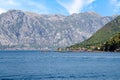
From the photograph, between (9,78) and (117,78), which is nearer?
(117,78)

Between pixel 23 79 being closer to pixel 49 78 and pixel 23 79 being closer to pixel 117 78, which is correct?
pixel 49 78

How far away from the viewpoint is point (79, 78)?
373ft

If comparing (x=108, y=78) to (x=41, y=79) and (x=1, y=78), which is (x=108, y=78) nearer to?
(x=41, y=79)

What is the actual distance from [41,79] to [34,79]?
228 cm

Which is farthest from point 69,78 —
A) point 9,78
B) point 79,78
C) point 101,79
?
point 9,78

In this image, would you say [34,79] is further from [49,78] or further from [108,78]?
[108,78]

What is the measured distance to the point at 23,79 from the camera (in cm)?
10962

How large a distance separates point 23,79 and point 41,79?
5.92 metres

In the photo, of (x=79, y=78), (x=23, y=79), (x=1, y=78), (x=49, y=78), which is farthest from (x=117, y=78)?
(x=1, y=78)

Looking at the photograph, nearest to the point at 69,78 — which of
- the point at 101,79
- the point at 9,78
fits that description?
the point at 101,79

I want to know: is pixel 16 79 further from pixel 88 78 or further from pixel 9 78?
pixel 88 78

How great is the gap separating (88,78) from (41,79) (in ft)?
50.6

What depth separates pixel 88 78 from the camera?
371 feet

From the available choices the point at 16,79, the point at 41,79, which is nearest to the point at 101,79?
the point at 41,79
